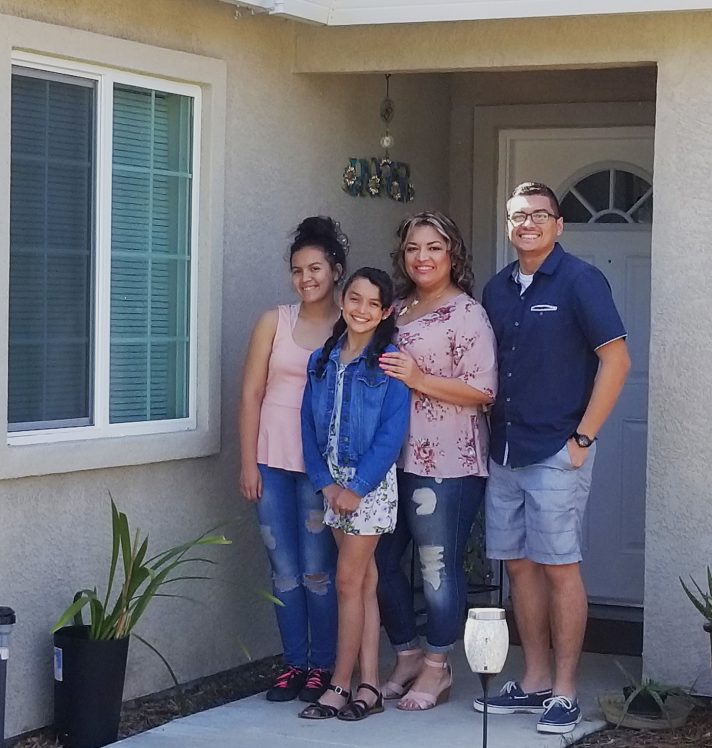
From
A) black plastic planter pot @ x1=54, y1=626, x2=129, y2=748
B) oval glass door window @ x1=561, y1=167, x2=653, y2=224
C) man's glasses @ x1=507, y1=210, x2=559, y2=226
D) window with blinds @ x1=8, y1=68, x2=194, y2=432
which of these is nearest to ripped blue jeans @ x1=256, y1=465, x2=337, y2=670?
window with blinds @ x1=8, y1=68, x2=194, y2=432

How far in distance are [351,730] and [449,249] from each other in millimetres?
1791

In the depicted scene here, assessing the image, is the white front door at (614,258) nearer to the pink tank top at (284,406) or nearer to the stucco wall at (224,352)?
the stucco wall at (224,352)

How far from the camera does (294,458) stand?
550 centimetres

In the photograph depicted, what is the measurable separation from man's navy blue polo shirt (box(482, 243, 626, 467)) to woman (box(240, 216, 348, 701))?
751 mm

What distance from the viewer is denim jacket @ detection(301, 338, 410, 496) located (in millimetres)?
5141

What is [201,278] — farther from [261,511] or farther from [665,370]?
[665,370]

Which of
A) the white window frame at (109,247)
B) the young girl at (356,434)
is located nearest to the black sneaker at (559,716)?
the young girl at (356,434)

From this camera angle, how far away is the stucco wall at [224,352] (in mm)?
5125

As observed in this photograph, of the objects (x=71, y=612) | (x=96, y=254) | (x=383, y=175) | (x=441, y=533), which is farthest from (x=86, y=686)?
(x=383, y=175)

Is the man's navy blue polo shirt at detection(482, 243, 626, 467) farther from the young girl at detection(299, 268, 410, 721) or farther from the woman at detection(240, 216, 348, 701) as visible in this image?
the woman at detection(240, 216, 348, 701)

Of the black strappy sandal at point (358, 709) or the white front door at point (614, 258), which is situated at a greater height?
the white front door at point (614, 258)

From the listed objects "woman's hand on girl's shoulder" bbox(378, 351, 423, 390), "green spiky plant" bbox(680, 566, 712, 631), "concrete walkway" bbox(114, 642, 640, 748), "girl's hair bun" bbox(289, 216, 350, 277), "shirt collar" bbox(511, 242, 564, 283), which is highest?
"girl's hair bun" bbox(289, 216, 350, 277)

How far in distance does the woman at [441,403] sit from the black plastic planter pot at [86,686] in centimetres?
115

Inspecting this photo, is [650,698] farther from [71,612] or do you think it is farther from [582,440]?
[71,612]
